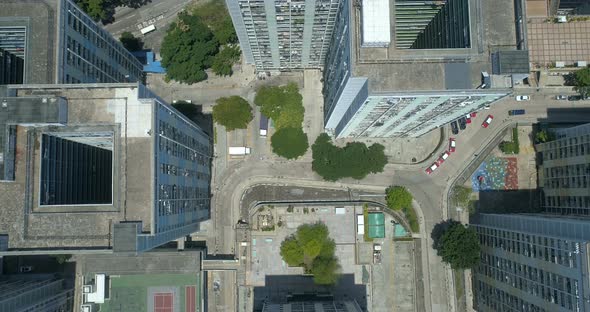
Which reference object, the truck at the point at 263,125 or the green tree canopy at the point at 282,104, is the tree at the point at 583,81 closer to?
the green tree canopy at the point at 282,104

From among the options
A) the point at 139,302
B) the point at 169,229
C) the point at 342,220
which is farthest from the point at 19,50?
the point at 342,220

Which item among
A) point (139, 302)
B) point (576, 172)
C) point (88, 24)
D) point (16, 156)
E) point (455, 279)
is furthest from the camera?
point (455, 279)

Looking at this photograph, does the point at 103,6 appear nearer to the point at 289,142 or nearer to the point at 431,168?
the point at 289,142

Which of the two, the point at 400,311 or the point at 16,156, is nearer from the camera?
the point at 16,156

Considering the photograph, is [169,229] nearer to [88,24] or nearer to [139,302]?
[139,302]

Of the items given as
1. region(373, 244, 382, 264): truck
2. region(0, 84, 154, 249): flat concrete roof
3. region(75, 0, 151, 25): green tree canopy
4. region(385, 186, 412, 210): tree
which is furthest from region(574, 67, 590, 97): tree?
region(75, 0, 151, 25): green tree canopy

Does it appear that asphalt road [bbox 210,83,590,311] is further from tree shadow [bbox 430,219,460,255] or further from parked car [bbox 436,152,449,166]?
parked car [bbox 436,152,449,166]
